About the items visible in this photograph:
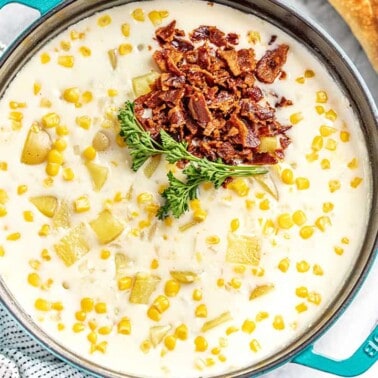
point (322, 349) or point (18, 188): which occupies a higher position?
point (18, 188)

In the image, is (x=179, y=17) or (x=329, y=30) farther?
(x=329, y=30)

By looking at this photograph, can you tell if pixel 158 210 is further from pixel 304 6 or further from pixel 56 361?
pixel 304 6

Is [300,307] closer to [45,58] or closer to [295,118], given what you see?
[295,118]

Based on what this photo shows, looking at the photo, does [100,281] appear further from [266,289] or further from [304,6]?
[304,6]

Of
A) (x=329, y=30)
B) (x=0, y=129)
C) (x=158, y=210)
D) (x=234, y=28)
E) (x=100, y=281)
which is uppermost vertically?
(x=329, y=30)

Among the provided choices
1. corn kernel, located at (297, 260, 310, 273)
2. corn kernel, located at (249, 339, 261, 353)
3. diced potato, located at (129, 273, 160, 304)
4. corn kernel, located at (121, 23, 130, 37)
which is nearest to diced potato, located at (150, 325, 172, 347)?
diced potato, located at (129, 273, 160, 304)

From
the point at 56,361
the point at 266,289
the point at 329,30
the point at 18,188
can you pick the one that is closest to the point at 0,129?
the point at 18,188

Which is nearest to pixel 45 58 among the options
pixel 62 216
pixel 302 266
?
pixel 62 216
